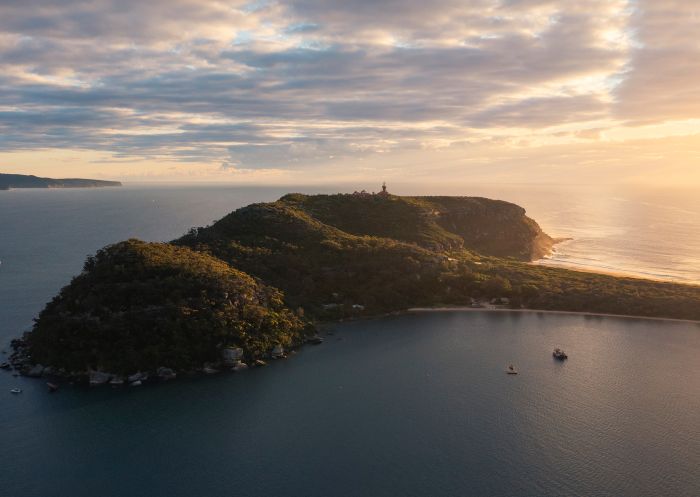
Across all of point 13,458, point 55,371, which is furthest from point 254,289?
point 13,458

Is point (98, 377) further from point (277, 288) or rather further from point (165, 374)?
point (277, 288)

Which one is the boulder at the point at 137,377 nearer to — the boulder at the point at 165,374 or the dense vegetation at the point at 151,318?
the dense vegetation at the point at 151,318

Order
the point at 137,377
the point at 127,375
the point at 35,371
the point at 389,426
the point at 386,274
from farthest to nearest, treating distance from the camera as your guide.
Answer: the point at 386,274
the point at 35,371
the point at 127,375
the point at 137,377
the point at 389,426

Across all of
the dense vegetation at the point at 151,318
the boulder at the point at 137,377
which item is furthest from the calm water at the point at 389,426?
the dense vegetation at the point at 151,318

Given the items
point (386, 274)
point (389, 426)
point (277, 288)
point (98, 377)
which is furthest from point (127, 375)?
point (386, 274)

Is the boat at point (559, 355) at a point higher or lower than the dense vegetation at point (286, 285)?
lower

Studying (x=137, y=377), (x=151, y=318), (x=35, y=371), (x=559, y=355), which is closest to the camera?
(x=137, y=377)
